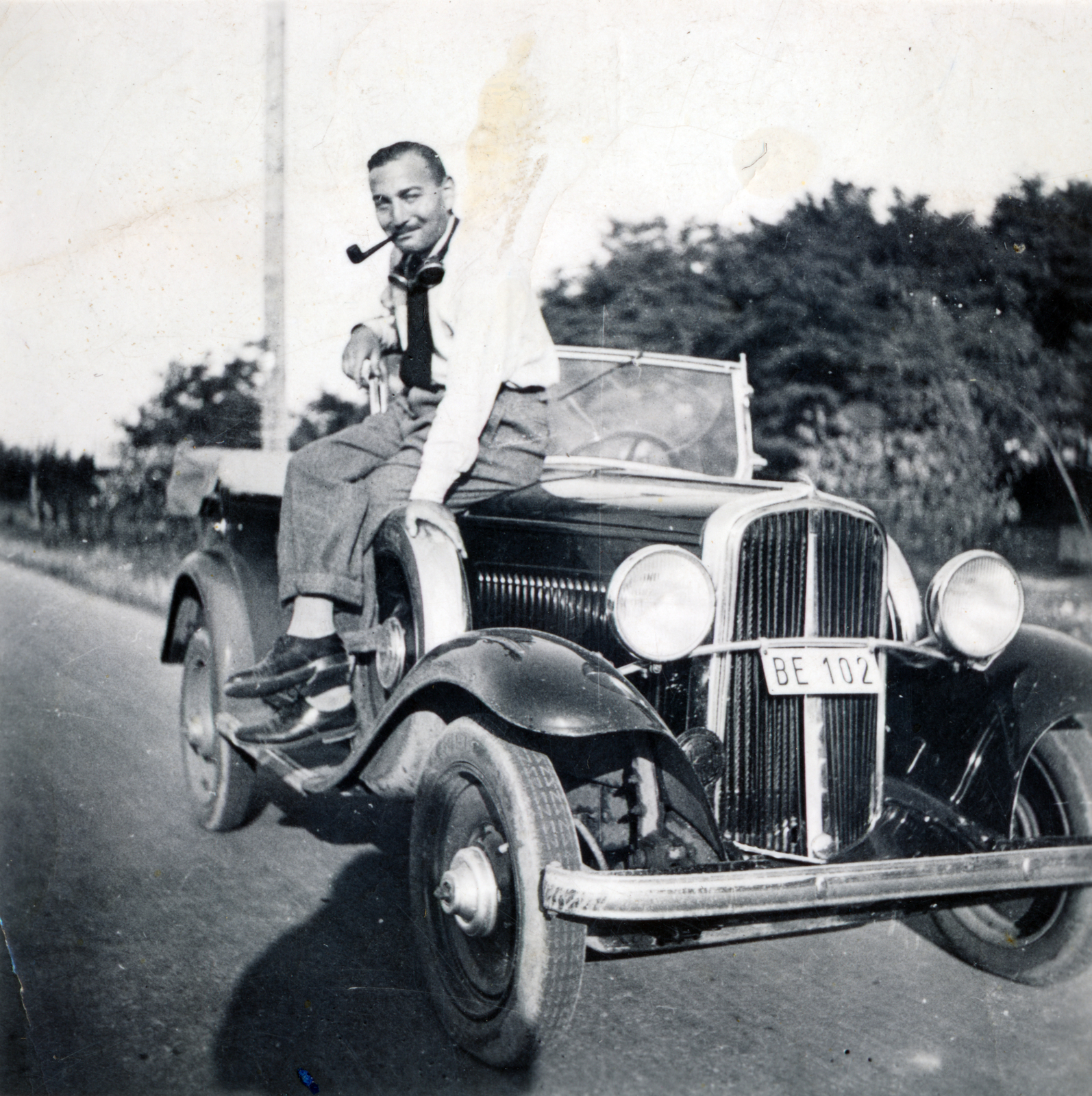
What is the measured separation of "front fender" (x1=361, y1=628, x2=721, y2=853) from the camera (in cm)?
200

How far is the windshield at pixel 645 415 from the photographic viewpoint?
135 inches

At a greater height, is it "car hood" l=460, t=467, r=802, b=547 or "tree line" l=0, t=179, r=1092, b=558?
"tree line" l=0, t=179, r=1092, b=558

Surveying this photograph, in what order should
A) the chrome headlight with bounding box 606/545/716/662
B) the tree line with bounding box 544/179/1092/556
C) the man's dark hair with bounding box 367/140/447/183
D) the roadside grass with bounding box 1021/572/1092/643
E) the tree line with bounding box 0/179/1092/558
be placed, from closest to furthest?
the chrome headlight with bounding box 606/545/716/662
the man's dark hair with bounding box 367/140/447/183
the tree line with bounding box 0/179/1092/558
the tree line with bounding box 544/179/1092/556
the roadside grass with bounding box 1021/572/1092/643

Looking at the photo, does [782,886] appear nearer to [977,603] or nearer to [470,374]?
[977,603]

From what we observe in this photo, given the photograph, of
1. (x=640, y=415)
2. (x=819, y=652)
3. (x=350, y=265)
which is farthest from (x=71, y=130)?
(x=819, y=652)

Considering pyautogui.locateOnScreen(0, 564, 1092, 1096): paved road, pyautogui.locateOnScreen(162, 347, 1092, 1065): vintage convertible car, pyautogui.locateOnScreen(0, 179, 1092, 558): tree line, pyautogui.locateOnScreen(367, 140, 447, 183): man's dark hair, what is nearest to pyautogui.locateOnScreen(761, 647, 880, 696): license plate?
pyautogui.locateOnScreen(162, 347, 1092, 1065): vintage convertible car

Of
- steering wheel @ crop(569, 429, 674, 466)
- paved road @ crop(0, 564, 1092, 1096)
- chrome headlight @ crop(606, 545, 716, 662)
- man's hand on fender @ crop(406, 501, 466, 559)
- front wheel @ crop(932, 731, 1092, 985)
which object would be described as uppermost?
steering wheel @ crop(569, 429, 674, 466)

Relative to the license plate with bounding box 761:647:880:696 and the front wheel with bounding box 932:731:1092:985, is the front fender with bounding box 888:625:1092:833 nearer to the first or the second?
the front wheel with bounding box 932:731:1092:985

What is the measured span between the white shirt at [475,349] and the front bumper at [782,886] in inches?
46.6

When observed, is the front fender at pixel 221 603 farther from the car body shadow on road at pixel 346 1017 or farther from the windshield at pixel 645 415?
the windshield at pixel 645 415

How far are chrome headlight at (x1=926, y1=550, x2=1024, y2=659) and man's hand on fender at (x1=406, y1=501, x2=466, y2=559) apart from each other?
3.94 ft

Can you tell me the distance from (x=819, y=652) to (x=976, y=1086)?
957 millimetres

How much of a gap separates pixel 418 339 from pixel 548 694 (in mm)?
1292

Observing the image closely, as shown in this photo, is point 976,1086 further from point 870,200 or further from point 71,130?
point 870,200
